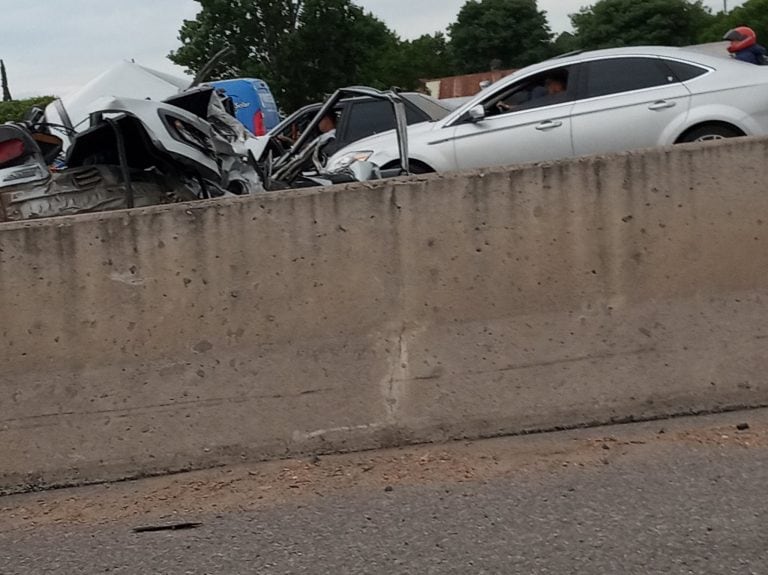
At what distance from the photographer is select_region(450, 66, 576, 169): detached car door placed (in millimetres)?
8828

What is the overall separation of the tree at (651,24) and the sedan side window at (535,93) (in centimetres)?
5047

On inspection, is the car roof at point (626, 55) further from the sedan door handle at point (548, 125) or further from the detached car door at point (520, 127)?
the sedan door handle at point (548, 125)

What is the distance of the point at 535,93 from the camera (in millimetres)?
9102

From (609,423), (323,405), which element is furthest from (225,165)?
(609,423)

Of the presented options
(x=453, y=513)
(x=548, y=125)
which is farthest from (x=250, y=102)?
(x=453, y=513)

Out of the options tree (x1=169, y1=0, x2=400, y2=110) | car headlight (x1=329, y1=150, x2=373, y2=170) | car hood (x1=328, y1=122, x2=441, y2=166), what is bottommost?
car headlight (x1=329, y1=150, x2=373, y2=170)

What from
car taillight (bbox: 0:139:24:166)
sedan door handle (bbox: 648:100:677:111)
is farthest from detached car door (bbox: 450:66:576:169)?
car taillight (bbox: 0:139:24:166)

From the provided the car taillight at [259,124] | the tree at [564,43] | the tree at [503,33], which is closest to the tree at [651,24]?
the tree at [564,43]

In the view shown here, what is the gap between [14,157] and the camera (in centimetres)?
595

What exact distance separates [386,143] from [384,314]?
496cm

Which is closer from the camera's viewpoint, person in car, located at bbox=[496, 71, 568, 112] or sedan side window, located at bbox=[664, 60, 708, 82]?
sedan side window, located at bbox=[664, 60, 708, 82]

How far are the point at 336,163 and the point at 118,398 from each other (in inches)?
206

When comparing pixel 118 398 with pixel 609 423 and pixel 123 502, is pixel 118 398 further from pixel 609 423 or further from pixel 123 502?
pixel 609 423

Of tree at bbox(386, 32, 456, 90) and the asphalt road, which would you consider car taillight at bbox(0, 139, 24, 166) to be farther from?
tree at bbox(386, 32, 456, 90)
